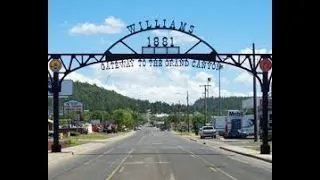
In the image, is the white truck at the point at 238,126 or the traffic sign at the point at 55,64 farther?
the white truck at the point at 238,126

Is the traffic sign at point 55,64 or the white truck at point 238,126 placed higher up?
the traffic sign at point 55,64

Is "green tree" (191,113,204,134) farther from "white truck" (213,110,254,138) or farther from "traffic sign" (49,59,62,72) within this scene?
"traffic sign" (49,59,62,72)

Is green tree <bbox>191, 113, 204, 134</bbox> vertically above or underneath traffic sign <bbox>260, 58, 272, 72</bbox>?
underneath

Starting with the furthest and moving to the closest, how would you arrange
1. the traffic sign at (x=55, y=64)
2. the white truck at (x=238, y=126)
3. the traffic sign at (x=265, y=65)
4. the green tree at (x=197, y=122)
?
the green tree at (x=197, y=122), the white truck at (x=238, y=126), the traffic sign at (x=55, y=64), the traffic sign at (x=265, y=65)

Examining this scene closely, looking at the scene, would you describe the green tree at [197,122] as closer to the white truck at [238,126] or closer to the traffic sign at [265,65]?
the white truck at [238,126]

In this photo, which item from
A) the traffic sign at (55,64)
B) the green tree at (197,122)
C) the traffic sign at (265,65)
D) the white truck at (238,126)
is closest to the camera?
the traffic sign at (265,65)

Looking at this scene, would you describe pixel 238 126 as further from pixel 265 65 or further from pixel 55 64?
pixel 55 64

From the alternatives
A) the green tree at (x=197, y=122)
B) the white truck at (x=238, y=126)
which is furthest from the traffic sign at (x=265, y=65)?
the green tree at (x=197, y=122)

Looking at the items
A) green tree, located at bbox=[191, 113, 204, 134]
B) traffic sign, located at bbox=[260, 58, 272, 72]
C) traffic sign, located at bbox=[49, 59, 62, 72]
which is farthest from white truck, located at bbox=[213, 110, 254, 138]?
traffic sign, located at bbox=[49, 59, 62, 72]
